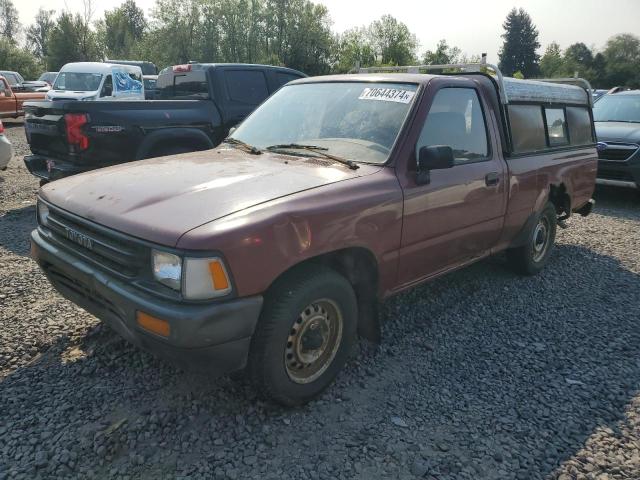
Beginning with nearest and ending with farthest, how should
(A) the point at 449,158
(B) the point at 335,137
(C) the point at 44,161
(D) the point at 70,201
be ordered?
(D) the point at 70,201, (A) the point at 449,158, (B) the point at 335,137, (C) the point at 44,161

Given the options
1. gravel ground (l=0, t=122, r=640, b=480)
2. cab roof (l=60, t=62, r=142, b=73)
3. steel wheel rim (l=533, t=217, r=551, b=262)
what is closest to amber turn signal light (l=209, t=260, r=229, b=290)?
gravel ground (l=0, t=122, r=640, b=480)

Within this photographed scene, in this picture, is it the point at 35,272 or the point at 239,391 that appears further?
the point at 35,272

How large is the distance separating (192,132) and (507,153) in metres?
4.13

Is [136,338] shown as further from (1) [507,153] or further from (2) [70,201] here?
(1) [507,153]

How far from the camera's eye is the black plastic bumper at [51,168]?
606 centimetres

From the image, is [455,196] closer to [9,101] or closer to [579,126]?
[579,126]

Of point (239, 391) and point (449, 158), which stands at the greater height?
point (449, 158)

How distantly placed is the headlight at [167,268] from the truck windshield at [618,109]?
9.85 metres

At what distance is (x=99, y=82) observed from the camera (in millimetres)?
16516

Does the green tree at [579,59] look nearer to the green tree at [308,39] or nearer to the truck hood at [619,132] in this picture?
the green tree at [308,39]

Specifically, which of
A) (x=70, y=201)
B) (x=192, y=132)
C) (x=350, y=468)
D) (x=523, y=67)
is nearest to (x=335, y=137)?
(x=70, y=201)

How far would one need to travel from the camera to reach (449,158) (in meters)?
3.27

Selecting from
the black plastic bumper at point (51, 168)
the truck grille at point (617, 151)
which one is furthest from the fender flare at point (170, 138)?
the truck grille at point (617, 151)

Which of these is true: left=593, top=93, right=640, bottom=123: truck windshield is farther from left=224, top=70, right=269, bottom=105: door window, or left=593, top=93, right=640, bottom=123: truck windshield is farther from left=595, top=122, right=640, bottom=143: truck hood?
left=224, top=70, right=269, bottom=105: door window
